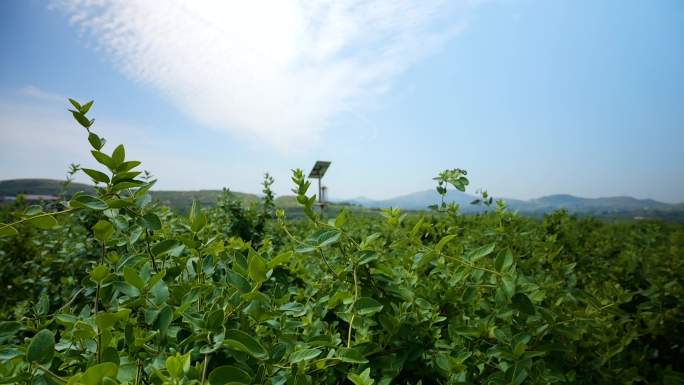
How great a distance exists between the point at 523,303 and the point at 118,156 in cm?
155

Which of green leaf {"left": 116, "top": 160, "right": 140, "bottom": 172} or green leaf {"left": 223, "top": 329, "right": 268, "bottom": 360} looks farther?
green leaf {"left": 116, "top": 160, "right": 140, "bottom": 172}

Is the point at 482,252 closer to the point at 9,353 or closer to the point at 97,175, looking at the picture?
the point at 97,175

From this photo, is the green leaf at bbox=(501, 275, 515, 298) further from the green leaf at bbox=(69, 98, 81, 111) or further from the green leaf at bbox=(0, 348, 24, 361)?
the green leaf at bbox=(69, 98, 81, 111)

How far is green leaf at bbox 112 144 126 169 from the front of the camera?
46.5 inches

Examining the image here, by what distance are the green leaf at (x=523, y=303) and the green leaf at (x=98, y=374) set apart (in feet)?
4.25

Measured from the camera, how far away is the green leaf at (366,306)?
121 cm

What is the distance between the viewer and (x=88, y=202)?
1.12 m

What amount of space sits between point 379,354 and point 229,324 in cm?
59

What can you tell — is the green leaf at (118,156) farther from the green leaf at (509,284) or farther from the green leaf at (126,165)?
the green leaf at (509,284)

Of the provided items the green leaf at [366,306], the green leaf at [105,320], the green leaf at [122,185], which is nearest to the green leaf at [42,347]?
the green leaf at [105,320]

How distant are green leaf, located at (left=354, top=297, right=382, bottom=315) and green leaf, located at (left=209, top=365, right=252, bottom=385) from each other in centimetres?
46

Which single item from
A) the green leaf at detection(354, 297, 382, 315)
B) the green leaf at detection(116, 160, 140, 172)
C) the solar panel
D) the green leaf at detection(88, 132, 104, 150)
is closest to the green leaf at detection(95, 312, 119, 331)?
the green leaf at detection(116, 160, 140, 172)

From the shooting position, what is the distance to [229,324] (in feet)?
3.51

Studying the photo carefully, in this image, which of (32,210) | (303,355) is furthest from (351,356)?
(32,210)
